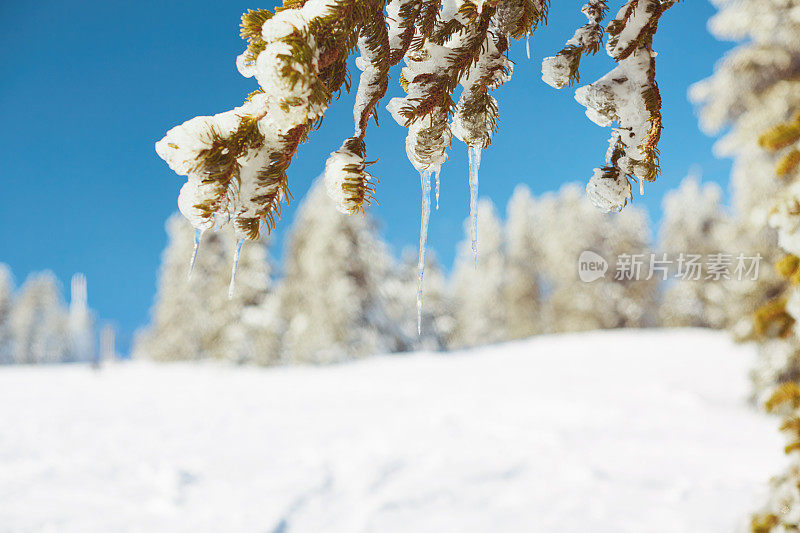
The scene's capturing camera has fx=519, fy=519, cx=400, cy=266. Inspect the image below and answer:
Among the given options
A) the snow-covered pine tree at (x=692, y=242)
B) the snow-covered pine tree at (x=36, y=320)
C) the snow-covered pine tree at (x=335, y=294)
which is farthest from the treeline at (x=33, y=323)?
the snow-covered pine tree at (x=692, y=242)

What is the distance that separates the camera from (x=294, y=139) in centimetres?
106

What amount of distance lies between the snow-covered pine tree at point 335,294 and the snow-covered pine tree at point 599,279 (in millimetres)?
10454

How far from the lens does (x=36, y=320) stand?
163 feet

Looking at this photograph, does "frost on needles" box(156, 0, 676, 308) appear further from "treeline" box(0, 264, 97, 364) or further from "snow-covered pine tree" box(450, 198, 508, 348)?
"treeline" box(0, 264, 97, 364)

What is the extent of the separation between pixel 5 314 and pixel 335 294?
3726cm

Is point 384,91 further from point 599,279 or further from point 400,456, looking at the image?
point 599,279

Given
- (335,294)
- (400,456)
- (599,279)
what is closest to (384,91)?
(400,456)

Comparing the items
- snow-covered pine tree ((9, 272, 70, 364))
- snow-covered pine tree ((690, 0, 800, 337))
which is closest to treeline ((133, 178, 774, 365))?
snow-covered pine tree ((690, 0, 800, 337))

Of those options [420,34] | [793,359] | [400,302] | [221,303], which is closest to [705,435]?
[793,359]

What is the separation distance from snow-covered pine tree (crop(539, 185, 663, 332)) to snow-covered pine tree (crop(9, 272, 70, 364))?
154 feet

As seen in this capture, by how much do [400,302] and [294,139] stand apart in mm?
24653

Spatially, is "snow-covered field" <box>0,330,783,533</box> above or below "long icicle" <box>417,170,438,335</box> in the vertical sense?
below

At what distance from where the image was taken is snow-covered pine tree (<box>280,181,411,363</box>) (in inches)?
854

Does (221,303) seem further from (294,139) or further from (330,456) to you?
(294,139)
